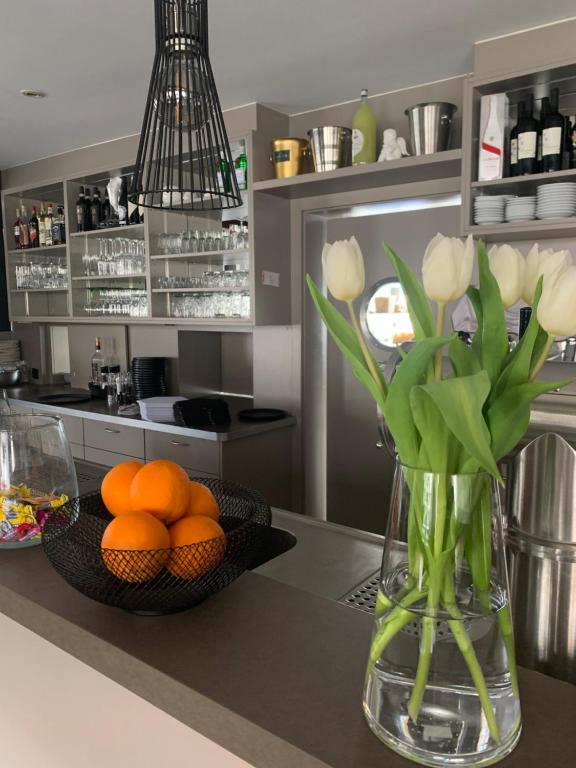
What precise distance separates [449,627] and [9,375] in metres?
4.88

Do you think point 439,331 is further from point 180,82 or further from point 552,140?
point 552,140

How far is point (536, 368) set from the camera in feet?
2.02

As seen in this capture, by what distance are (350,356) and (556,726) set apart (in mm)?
449

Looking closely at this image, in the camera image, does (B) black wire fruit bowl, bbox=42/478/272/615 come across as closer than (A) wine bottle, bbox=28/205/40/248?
Yes

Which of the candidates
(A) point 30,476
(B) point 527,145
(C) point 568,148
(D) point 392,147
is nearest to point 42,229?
(D) point 392,147

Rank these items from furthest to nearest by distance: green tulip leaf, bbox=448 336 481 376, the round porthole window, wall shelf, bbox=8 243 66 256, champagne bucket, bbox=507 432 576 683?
wall shelf, bbox=8 243 66 256
the round porthole window
champagne bucket, bbox=507 432 576 683
green tulip leaf, bbox=448 336 481 376

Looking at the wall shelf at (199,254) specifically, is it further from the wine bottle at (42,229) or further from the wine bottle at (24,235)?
the wine bottle at (24,235)

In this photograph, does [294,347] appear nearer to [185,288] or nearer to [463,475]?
[185,288]

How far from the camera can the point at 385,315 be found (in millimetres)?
3293

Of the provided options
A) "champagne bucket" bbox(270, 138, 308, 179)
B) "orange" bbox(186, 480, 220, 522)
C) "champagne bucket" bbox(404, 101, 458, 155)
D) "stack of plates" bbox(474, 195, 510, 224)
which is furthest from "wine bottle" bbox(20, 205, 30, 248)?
"orange" bbox(186, 480, 220, 522)

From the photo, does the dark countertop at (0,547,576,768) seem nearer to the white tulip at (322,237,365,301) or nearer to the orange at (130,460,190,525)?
the orange at (130,460,190,525)

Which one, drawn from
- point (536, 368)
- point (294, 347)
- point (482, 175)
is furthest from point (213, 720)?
point (294, 347)

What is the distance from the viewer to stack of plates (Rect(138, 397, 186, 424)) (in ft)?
11.1

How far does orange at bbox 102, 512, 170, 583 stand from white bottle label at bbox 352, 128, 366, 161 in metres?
2.43
